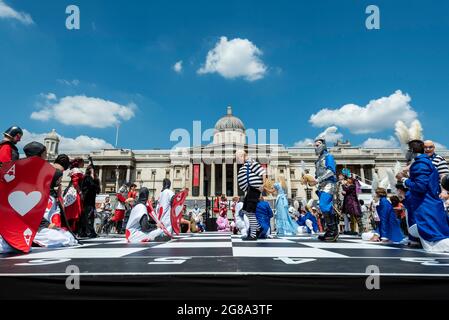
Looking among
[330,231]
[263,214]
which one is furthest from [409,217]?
[263,214]

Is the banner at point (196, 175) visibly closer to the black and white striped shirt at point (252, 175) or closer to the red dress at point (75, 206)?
the red dress at point (75, 206)

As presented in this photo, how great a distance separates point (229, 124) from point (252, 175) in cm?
5657

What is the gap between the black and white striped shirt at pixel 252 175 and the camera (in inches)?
204

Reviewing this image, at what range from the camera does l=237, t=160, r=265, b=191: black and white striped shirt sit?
5.19 m

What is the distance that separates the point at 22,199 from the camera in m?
3.36

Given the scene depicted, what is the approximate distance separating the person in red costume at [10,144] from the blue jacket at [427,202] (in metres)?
5.73

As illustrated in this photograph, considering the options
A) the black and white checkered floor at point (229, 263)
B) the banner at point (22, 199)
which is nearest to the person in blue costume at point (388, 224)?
the black and white checkered floor at point (229, 263)

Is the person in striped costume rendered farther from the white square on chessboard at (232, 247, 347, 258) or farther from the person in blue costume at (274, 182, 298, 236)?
the person in blue costume at (274, 182, 298, 236)

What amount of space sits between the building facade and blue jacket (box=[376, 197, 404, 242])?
44.5 meters

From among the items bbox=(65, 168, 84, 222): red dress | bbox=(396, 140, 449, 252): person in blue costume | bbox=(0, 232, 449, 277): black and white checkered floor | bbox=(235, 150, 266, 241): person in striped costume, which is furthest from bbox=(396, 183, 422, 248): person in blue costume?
bbox=(65, 168, 84, 222): red dress

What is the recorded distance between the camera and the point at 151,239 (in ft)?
17.2
